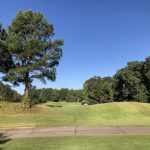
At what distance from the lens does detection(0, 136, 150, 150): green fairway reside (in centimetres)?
1255

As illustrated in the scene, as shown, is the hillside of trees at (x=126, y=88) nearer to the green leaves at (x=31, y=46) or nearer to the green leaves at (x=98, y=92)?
the green leaves at (x=98, y=92)

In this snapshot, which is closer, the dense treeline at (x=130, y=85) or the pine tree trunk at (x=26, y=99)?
the pine tree trunk at (x=26, y=99)

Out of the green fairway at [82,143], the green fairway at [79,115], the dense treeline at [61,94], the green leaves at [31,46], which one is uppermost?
the dense treeline at [61,94]

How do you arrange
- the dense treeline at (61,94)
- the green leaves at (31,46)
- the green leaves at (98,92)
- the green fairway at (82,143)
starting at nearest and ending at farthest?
the green fairway at (82,143), the green leaves at (31,46), the green leaves at (98,92), the dense treeline at (61,94)

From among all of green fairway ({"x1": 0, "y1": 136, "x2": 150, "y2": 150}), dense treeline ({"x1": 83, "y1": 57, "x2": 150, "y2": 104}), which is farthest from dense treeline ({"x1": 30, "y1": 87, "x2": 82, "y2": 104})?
green fairway ({"x1": 0, "y1": 136, "x2": 150, "y2": 150})

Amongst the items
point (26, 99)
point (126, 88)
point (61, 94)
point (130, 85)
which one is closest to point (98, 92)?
point (126, 88)

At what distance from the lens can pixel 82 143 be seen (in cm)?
1341

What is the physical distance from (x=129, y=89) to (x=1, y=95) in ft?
107

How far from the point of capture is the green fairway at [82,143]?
494 inches

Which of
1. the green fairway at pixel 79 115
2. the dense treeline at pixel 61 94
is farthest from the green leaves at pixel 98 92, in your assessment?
the green fairway at pixel 79 115

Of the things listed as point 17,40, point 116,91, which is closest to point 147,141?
point 17,40

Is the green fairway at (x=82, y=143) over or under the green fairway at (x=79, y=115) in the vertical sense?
under

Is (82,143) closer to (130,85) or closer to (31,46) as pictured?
(31,46)

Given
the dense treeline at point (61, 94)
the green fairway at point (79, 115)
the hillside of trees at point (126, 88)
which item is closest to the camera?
the green fairway at point (79, 115)
